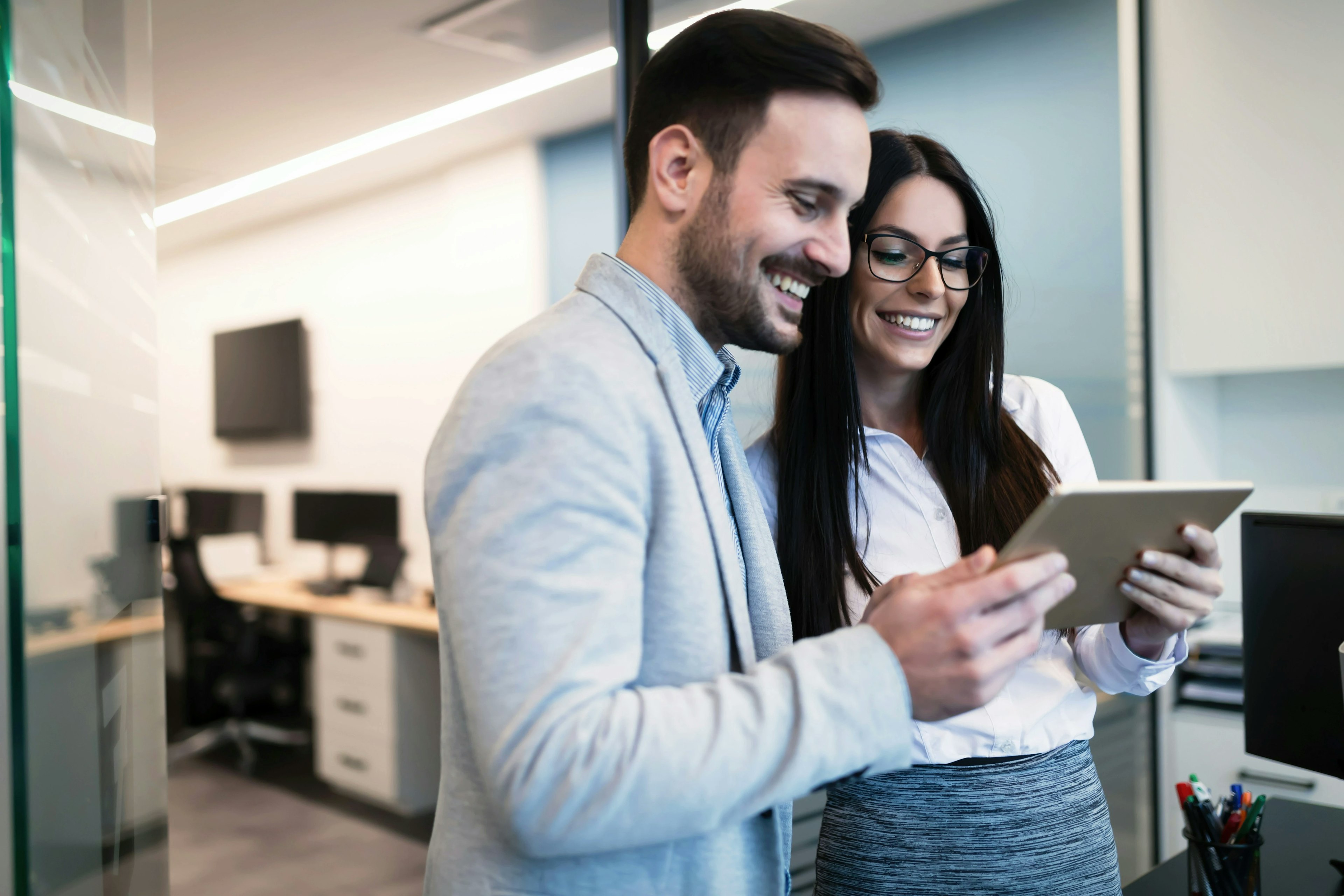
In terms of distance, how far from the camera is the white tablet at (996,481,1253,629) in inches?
29.8

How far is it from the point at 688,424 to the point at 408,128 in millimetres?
1380

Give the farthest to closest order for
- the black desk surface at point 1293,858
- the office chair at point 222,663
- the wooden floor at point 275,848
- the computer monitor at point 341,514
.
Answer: the office chair at point 222,663 < the computer monitor at point 341,514 < the wooden floor at point 275,848 < the black desk surface at point 1293,858

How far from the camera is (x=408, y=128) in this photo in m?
1.87

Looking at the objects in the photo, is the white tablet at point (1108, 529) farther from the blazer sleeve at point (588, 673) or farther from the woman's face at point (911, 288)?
the woman's face at point (911, 288)

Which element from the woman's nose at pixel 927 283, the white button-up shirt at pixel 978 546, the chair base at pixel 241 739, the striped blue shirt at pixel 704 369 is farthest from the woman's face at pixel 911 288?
the chair base at pixel 241 739

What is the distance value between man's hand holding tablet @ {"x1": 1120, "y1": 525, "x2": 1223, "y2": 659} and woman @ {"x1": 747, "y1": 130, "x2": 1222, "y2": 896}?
0.15 ft

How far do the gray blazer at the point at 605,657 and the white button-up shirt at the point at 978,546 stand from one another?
451 mm

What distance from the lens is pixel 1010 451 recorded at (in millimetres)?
1305

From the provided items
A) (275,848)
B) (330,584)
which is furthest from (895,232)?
(330,584)

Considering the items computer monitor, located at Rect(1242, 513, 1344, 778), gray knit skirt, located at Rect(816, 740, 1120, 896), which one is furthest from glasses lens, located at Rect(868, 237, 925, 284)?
gray knit skirt, located at Rect(816, 740, 1120, 896)

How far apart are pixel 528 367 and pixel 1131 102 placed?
9.05 ft

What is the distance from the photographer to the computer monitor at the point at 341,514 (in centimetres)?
285

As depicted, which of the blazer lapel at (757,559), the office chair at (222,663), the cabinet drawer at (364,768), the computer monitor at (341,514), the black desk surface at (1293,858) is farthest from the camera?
the office chair at (222,663)

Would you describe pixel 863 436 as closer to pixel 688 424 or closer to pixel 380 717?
pixel 688 424
